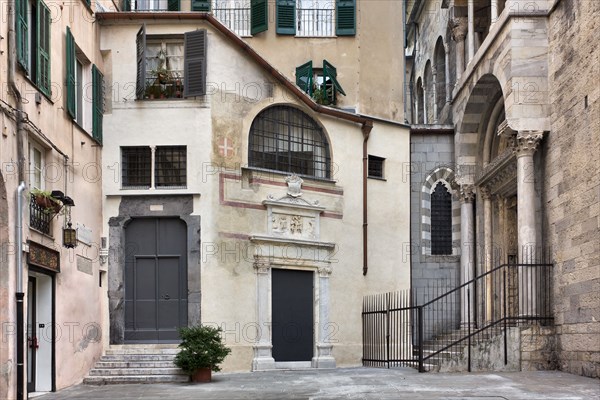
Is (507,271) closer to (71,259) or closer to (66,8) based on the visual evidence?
(71,259)

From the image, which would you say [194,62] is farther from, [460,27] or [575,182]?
[460,27]

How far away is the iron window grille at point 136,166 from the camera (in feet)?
68.3

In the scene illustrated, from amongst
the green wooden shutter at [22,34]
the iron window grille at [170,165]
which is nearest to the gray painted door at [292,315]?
the iron window grille at [170,165]

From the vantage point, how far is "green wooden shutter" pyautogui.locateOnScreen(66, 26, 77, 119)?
18172 millimetres

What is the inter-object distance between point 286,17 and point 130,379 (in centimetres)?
1134

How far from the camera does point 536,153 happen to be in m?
20.0

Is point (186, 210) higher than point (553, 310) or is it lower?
higher

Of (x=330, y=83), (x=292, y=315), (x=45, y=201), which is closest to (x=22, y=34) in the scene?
(x=45, y=201)

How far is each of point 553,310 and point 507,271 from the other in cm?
406

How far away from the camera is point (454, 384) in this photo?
1664 cm

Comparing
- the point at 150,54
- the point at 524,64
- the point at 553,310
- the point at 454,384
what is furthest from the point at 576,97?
the point at 150,54

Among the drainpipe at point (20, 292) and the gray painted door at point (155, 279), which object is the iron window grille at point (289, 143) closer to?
the gray painted door at point (155, 279)

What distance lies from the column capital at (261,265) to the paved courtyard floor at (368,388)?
2.79 m

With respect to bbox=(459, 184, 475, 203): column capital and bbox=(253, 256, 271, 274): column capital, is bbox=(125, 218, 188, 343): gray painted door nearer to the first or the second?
bbox=(253, 256, 271, 274): column capital
